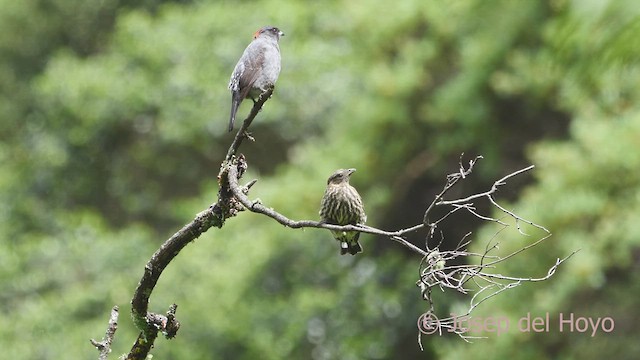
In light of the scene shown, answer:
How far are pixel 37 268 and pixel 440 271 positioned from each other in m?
8.72

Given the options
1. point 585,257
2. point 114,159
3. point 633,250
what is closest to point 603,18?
point 585,257

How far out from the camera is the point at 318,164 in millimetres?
8609

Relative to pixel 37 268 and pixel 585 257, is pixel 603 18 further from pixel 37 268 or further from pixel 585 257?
pixel 37 268

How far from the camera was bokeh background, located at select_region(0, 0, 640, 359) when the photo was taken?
6.77m

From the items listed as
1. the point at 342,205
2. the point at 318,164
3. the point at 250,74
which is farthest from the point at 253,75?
the point at 318,164

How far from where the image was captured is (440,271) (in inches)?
99.3

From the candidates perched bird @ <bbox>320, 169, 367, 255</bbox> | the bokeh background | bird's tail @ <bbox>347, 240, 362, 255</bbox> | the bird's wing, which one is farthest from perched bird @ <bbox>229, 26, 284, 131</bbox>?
the bokeh background

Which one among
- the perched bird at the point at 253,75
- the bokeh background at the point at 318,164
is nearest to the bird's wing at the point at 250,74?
the perched bird at the point at 253,75

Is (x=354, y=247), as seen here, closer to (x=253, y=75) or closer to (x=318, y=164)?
(x=253, y=75)

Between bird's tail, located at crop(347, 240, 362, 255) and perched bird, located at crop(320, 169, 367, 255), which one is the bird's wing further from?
bird's tail, located at crop(347, 240, 362, 255)

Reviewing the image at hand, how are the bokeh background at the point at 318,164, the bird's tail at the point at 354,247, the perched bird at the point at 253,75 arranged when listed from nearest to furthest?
1. the perched bird at the point at 253,75
2. the bird's tail at the point at 354,247
3. the bokeh background at the point at 318,164

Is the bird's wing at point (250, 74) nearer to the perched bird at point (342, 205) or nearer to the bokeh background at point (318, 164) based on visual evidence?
the perched bird at point (342, 205)

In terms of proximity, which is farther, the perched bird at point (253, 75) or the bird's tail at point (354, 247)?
the bird's tail at point (354, 247)

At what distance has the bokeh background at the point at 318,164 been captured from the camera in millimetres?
6773
